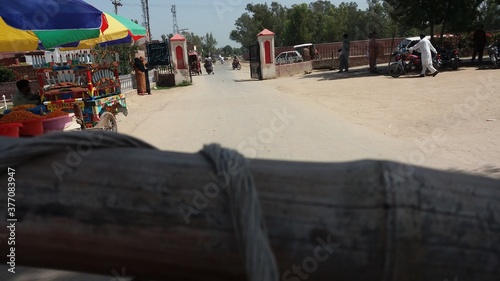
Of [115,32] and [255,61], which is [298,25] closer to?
[255,61]

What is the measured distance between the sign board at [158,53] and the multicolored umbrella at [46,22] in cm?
1494

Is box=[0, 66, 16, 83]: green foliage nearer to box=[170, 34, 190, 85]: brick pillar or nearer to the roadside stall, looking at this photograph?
box=[170, 34, 190, 85]: brick pillar

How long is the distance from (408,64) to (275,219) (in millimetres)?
16367

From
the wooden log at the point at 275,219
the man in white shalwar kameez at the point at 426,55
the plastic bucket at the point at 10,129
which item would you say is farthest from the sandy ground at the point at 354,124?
the wooden log at the point at 275,219

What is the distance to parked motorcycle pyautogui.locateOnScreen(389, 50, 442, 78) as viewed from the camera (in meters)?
15.3

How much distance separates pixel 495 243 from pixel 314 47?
3219 cm

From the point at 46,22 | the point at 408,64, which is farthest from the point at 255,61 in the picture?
the point at 46,22

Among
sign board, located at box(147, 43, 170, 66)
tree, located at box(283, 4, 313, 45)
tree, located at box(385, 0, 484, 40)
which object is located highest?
tree, located at box(283, 4, 313, 45)

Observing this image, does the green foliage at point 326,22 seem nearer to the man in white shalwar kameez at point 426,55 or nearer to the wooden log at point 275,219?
the man in white shalwar kameez at point 426,55

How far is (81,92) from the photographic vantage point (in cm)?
660

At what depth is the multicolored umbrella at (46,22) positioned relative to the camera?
521 cm

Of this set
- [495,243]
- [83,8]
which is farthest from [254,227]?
[83,8]

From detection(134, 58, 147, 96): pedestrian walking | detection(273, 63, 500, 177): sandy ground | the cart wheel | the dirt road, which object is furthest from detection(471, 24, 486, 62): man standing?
the cart wheel

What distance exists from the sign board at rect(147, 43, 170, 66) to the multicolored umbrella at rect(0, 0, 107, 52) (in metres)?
14.9
